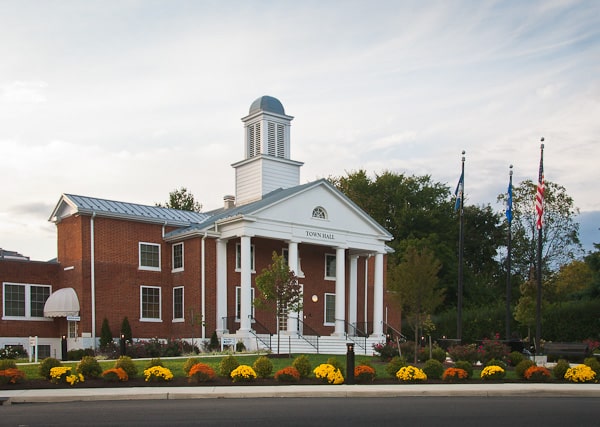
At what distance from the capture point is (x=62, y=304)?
37969mm

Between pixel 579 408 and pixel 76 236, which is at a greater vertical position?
pixel 76 236

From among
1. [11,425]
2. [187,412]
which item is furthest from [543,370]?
[11,425]

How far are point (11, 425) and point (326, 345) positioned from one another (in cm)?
2844

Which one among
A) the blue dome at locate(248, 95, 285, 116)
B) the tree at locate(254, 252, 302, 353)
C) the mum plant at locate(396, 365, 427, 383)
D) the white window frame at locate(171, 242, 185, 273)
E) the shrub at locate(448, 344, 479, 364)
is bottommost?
the shrub at locate(448, 344, 479, 364)

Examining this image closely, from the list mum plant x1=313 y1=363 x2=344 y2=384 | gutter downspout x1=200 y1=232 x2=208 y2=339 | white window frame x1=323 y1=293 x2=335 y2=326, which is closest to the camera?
mum plant x1=313 y1=363 x2=344 y2=384

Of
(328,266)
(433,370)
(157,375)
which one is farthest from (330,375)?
(328,266)

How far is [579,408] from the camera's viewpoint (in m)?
16.6

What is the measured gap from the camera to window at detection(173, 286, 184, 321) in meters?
41.7

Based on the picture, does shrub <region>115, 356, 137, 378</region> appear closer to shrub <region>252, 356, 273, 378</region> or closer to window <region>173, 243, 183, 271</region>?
shrub <region>252, 356, 273, 378</region>

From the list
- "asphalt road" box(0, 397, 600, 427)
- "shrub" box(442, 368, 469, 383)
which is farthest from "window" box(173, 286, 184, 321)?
"asphalt road" box(0, 397, 600, 427)

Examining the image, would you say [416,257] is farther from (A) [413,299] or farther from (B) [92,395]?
(B) [92,395]

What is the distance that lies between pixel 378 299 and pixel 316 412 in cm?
2994

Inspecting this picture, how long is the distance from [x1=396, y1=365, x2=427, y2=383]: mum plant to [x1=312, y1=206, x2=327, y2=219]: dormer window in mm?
21091

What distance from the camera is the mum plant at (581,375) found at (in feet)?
76.3
